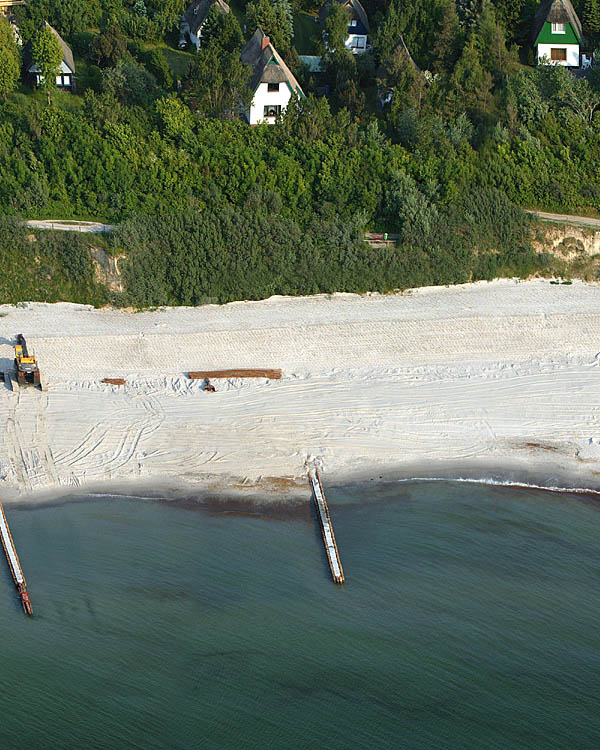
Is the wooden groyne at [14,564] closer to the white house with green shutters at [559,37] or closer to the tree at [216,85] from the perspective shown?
the tree at [216,85]

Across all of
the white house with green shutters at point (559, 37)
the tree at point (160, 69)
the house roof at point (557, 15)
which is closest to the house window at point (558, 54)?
the white house with green shutters at point (559, 37)

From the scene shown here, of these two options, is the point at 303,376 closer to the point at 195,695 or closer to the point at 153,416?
the point at 153,416

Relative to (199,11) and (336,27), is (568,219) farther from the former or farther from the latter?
(199,11)

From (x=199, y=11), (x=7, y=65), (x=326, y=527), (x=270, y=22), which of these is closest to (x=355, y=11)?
(x=270, y=22)

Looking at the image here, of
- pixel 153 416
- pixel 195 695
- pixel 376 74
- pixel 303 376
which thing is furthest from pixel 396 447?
pixel 376 74

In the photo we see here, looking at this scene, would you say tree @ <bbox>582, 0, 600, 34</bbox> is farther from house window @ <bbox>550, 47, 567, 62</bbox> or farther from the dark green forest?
the dark green forest
